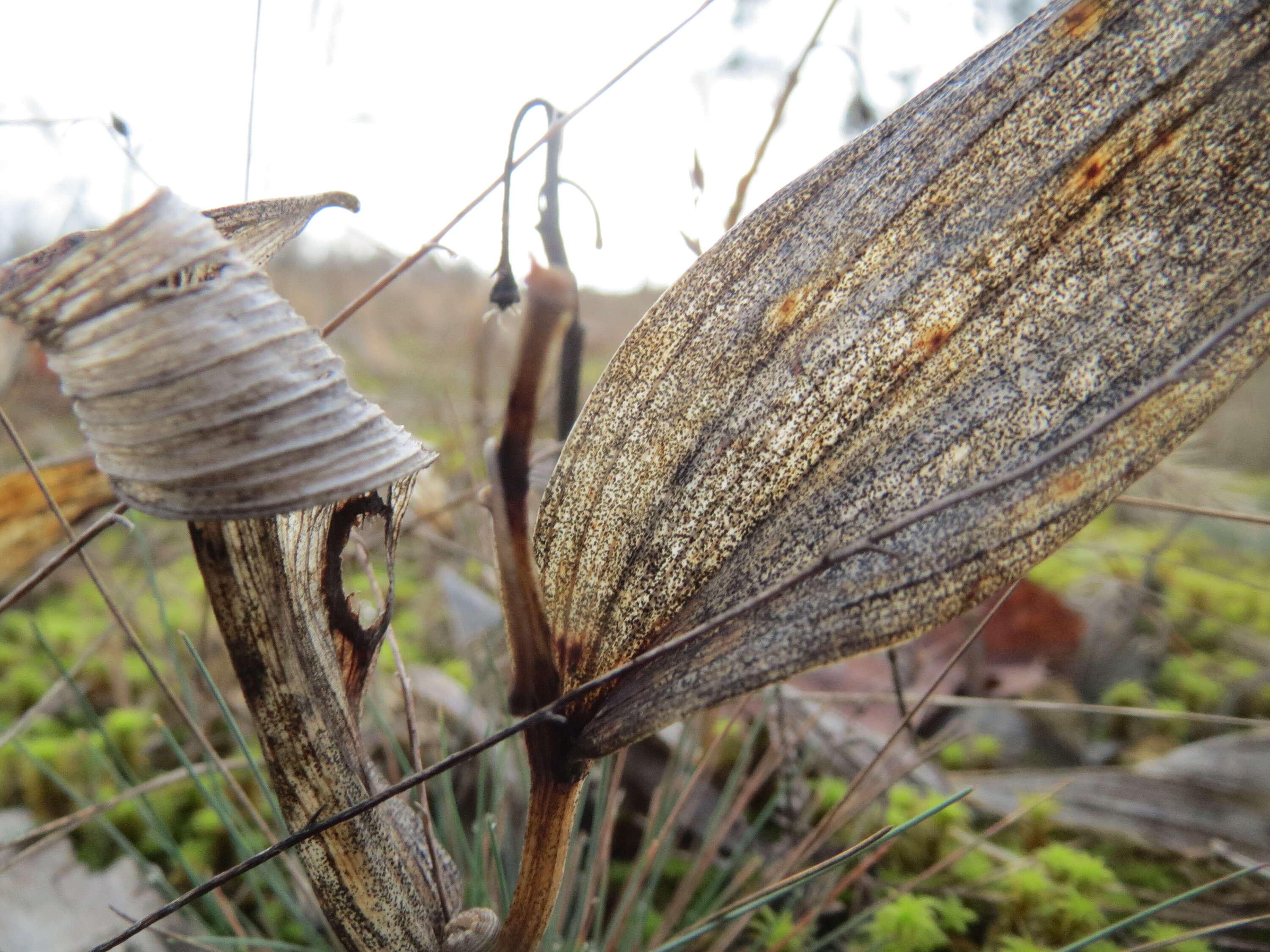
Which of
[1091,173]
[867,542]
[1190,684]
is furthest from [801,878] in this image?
[1190,684]

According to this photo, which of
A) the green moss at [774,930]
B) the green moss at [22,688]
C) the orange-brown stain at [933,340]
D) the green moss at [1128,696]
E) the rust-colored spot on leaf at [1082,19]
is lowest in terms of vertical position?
the green moss at [1128,696]

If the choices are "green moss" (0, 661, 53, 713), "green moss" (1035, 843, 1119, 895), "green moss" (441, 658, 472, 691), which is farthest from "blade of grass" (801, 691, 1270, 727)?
"green moss" (0, 661, 53, 713)

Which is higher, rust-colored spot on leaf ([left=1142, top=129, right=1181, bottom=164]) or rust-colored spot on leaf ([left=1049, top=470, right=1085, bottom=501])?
rust-colored spot on leaf ([left=1142, top=129, right=1181, bottom=164])

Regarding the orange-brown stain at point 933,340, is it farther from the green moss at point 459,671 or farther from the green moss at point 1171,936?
the green moss at point 459,671

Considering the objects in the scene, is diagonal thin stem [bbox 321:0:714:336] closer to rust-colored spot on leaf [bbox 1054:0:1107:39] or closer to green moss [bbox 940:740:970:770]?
rust-colored spot on leaf [bbox 1054:0:1107:39]

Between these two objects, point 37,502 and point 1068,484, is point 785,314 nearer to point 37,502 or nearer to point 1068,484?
point 1068,484

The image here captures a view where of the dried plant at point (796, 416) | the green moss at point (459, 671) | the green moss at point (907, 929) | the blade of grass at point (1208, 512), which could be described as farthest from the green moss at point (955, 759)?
the dried plant at point (796, 416)

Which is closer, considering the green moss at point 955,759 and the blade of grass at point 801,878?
the blade of grass at point 801,878
